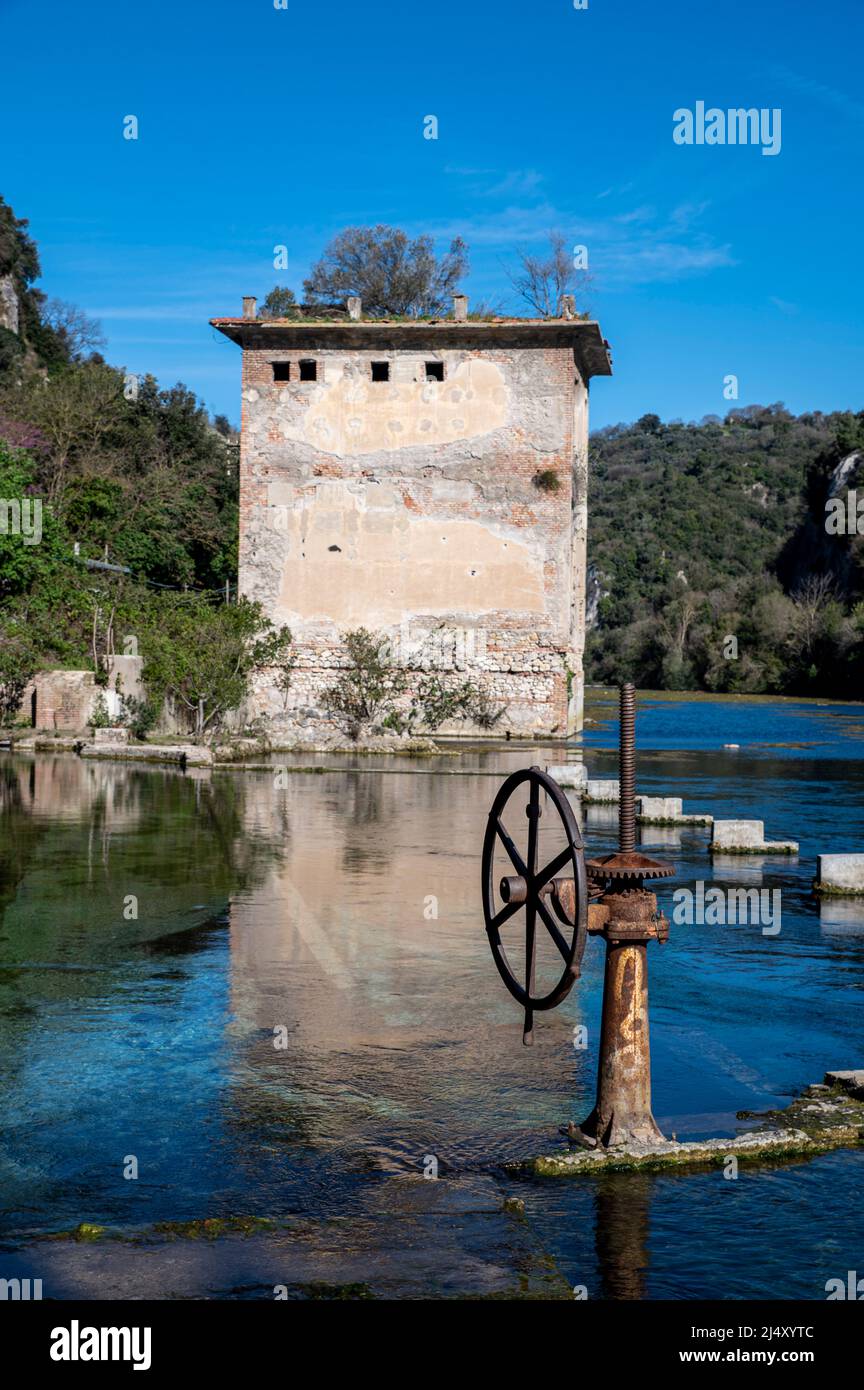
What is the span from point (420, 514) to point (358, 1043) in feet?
83.1

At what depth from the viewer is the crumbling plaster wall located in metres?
32.3

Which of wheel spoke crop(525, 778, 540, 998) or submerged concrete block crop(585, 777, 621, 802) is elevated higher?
wheel spoke crop(525, 778, 540, 998)

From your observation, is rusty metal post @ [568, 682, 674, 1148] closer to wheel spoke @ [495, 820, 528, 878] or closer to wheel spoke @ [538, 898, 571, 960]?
wheel spoke @ [538, 898, 571, 960]

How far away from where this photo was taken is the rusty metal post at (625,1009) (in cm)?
643

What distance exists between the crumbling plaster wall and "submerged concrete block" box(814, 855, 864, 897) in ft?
61.4

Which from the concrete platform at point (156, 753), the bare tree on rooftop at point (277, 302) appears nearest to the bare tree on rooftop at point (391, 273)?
the bare tree on rooftop at point (277, 302)

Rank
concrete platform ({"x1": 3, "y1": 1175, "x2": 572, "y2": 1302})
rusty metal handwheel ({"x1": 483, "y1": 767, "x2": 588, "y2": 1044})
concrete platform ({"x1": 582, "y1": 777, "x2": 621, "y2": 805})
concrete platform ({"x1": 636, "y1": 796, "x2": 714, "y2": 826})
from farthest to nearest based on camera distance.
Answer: concrete platform ({"x1": 582, "y1": 777, "x2": 621, "y2": 805})
concrete platform ({"x1": 636, "y1": 796, "x2": 714, "y2": 826})
rusty metal handwheel ({"x1": 483, "y1": 767, "x2": 588, "y2": 1044})
concrete platform ({"x1": 3, "y1": 1175, "x2": 572, "y2": 1302})

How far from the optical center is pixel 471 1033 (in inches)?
333

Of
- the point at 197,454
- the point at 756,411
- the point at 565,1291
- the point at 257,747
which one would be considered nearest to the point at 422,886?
the point at 565,1291

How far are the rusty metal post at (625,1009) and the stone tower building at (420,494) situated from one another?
84.9ft

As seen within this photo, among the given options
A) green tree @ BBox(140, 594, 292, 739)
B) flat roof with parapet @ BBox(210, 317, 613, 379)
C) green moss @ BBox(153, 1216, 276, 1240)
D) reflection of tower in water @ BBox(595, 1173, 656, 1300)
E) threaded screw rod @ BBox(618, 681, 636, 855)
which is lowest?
reflection of tower in water @ BBox(595, 1173, 656, 1300)

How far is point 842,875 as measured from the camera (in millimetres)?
13789

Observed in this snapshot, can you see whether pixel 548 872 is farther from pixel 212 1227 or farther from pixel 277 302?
pixel 277 302

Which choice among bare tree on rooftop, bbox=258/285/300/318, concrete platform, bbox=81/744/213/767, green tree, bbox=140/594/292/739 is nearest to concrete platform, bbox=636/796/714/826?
concrete platform, bbox=81/744/213/767
